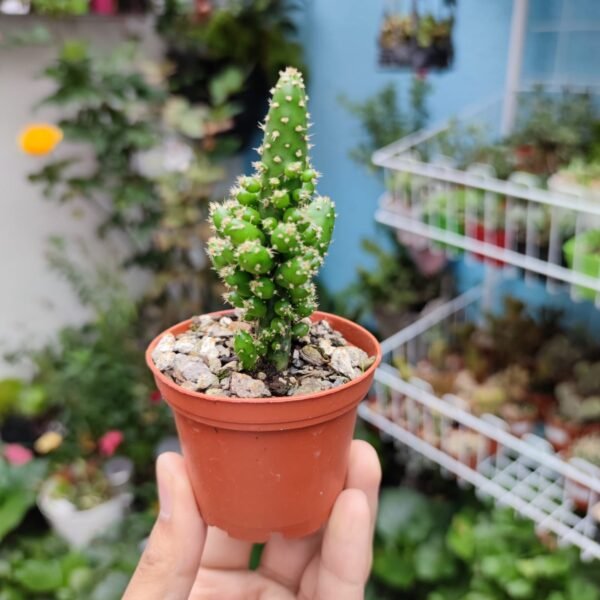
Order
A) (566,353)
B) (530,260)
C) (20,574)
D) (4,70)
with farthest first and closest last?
1. (4,70)
2. (20,574)
3. (566,353)
4. (530,260)

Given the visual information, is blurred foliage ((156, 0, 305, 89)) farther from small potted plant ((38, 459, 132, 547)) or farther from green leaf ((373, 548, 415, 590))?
green leaf ((373, 548, 415, 590))

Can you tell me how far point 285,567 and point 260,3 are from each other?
62.5 inches

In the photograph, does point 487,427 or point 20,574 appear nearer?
point 487,427

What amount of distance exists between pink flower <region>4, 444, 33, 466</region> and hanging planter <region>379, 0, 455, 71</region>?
1454mm

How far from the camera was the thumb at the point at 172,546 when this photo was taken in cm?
62

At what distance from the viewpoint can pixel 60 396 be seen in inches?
68.9

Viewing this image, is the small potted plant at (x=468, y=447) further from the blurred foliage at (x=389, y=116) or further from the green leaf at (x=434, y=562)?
the blurred foliage at (x=389, y=116)

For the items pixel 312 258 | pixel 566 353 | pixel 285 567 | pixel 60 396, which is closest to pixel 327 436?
pixel 312 258

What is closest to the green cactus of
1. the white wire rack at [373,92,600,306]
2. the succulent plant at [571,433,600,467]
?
the white wire rack at [373,92,600,306]

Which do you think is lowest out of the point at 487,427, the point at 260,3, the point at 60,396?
the point at 60,396

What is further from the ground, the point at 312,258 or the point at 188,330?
the point at 312,258

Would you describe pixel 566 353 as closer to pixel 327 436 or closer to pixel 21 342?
pixel 327 436

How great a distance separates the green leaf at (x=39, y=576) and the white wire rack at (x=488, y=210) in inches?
44.0

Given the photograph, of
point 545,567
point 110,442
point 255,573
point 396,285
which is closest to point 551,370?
point 545,567
